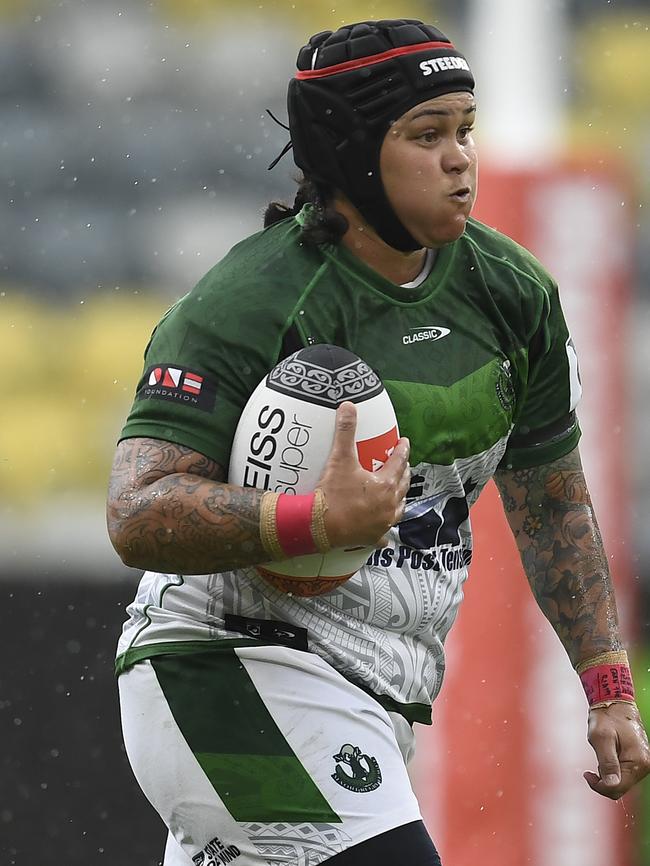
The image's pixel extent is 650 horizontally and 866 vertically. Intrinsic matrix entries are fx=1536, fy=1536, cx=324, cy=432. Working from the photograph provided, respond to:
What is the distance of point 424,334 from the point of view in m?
3.01

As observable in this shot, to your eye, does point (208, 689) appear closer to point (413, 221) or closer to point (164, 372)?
point (164, 372)

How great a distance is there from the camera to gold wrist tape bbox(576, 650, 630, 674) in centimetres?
327

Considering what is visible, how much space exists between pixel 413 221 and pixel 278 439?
58 centimetres

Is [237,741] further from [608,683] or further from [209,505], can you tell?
[608,683]

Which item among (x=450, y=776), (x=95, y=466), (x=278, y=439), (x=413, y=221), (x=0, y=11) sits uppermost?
(x=0, y=11)

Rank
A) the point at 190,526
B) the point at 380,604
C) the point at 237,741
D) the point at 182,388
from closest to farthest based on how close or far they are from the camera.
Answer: the point at 190,526 < the point at 182,388 < the point at 237,741 < the point at 380,604

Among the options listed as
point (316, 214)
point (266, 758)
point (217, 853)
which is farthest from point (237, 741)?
point (316, 214)

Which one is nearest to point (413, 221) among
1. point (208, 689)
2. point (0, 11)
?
point (208, 689)

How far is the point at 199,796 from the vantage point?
9.44 ft

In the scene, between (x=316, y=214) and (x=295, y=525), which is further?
(x=316, y=214)

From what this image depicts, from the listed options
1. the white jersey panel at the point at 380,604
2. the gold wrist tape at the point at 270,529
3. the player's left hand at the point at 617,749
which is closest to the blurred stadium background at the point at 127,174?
the player's left hand at the point at 617,749

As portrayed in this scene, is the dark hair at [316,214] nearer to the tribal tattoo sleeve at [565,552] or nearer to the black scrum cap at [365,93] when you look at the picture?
the black scrum cap at [365,93]

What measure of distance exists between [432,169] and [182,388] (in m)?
0.66

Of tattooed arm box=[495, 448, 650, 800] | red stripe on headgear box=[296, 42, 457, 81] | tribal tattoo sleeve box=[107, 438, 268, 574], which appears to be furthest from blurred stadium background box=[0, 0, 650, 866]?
tribal tattoo sleeve box=[107, 438, 268, 574]
